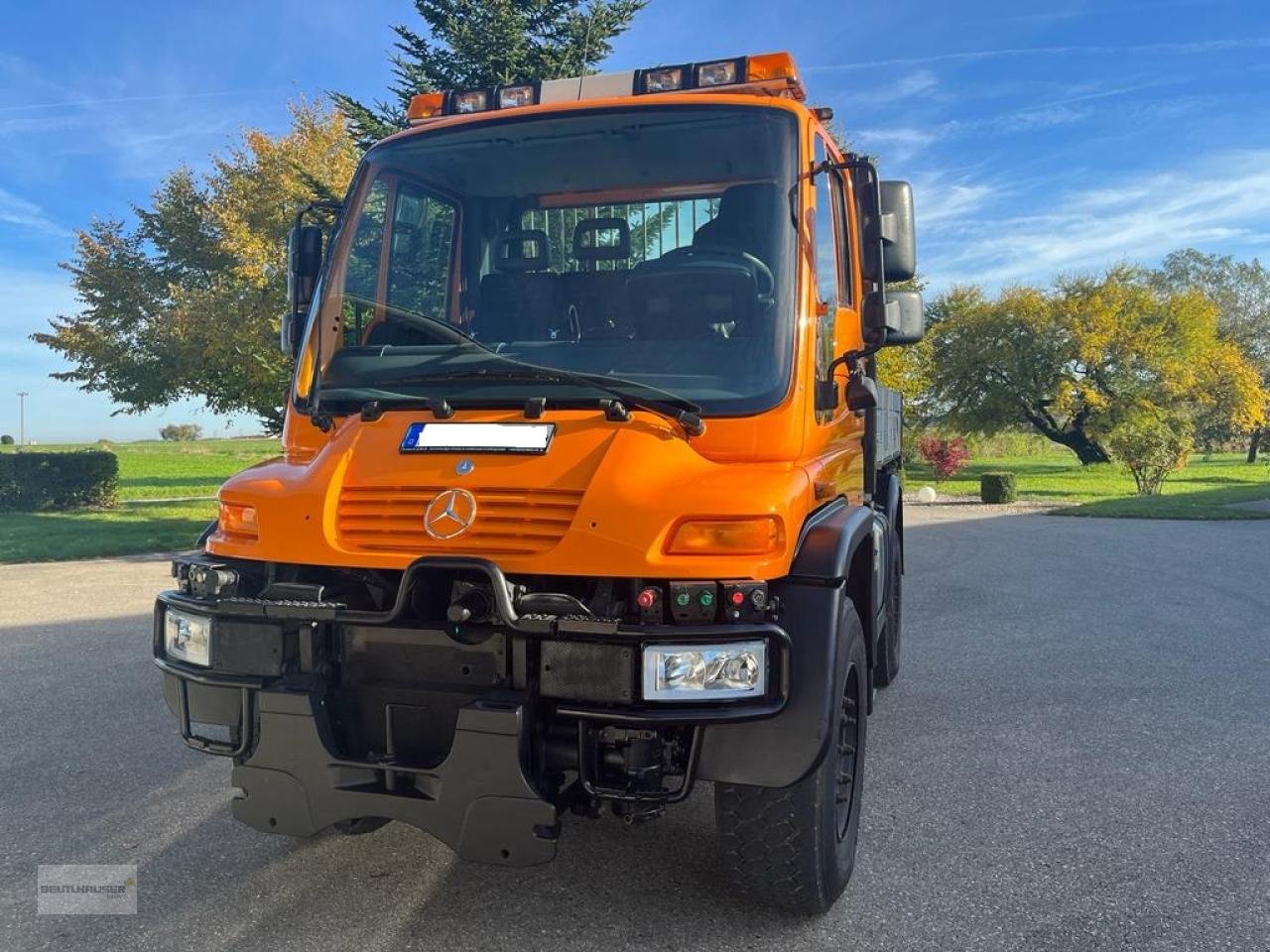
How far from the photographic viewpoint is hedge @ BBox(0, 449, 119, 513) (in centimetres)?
1845

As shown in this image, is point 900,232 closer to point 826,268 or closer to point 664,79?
point 826,268

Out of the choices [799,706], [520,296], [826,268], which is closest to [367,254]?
[520,296]

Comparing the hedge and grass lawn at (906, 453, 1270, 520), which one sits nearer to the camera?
grass lawn at (906, 453, 1270, 520)

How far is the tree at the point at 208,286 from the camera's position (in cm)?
1555

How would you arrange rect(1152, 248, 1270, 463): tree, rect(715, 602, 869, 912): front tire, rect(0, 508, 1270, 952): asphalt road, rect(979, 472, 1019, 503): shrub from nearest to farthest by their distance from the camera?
1. rect(715, 602, 869, 912): front tire
2. rect(0, 508, 1270, 952): asphalt road
3. rect(979, 472, 1019, 503): shrub
4. rect(1152, 248, 1270, 463): tree

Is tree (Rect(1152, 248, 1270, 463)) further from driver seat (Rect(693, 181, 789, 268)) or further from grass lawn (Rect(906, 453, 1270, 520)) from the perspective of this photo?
driver seat (Rect(693, 181, 789, 268))

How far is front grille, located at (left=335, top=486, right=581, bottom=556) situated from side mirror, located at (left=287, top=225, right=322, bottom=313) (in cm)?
124

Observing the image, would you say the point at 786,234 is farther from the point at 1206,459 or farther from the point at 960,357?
the point at 1206,459

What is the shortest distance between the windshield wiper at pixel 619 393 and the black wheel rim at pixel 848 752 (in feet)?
3.33

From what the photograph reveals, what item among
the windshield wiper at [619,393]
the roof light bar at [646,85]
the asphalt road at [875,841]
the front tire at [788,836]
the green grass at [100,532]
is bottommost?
the asphalt road at [875,841]

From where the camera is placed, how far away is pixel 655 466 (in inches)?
105

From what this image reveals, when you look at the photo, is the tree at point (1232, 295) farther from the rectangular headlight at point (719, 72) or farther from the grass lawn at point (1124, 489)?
the rectangular headlight at point (719, 72)

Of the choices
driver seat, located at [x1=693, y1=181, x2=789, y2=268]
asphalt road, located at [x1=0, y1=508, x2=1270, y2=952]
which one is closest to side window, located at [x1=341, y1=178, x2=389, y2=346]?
driver seat, located at [x1=693, y1=181, x2=789, y2=268]

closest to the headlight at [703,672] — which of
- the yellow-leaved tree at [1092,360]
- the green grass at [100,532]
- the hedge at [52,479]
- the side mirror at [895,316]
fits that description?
the side mirror at [895,316]
